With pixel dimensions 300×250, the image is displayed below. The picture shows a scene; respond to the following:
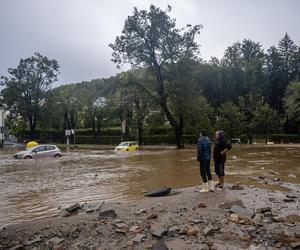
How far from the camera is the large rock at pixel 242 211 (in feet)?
25.0

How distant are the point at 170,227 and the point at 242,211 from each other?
5.86 feet

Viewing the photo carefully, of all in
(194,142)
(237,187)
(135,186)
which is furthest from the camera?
(194,142)

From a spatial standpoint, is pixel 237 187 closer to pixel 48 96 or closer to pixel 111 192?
pixel 111 192

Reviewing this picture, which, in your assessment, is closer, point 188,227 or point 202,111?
point 188,227

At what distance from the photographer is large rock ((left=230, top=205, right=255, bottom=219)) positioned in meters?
7.61

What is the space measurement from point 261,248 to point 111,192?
729cm

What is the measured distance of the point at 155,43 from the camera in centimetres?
4147

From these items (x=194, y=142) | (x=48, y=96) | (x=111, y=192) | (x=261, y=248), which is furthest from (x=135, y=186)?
(x=48, y=96)

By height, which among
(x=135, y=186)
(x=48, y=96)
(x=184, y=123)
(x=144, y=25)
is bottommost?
(x=135, y=186)

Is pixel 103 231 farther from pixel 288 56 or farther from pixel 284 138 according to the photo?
pixel 288 56

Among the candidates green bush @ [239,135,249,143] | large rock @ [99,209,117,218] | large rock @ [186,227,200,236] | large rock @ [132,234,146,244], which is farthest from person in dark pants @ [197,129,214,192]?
green bush @ [239,135,249,143]

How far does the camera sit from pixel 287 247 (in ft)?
19.9

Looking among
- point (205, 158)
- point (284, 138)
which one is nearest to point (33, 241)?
point (205, 158)

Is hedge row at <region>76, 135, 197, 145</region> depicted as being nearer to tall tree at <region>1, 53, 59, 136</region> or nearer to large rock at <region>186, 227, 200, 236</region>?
tall tree at <region>1, 53, 59, 136</region>
